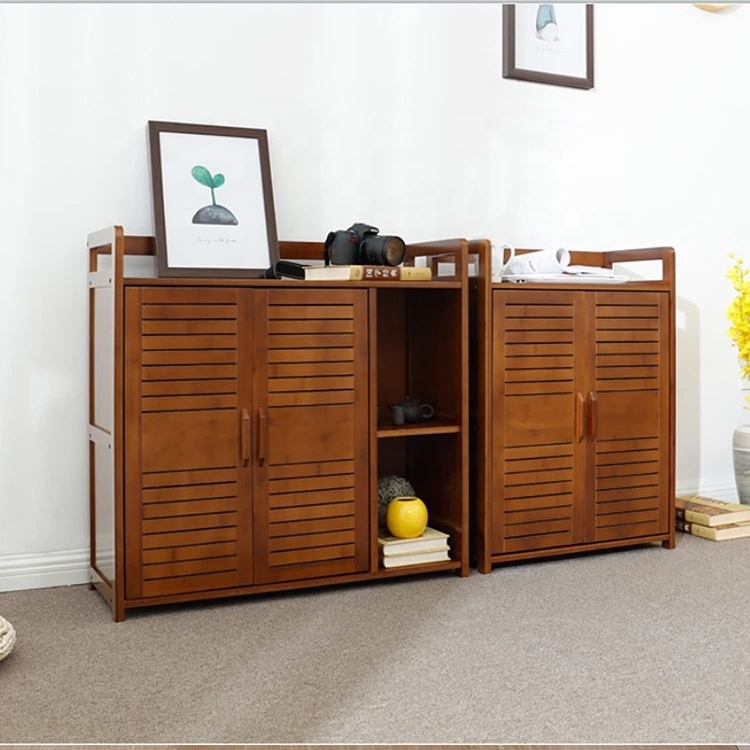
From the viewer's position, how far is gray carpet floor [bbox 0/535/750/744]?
1.89 m

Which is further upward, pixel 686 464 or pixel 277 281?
pixel 277 281

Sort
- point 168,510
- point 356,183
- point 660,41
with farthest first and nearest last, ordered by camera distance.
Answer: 1. point 660,41
2. point 356,183
3. point 168,510

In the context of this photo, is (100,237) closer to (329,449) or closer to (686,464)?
(329,449)

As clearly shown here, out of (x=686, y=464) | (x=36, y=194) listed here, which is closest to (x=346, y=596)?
(x=36, y=194)

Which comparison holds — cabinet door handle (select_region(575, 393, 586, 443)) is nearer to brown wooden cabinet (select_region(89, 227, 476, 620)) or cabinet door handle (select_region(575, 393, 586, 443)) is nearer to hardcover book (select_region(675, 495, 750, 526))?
brown wooden cabinet (select_region(89, 227, 476, 620))

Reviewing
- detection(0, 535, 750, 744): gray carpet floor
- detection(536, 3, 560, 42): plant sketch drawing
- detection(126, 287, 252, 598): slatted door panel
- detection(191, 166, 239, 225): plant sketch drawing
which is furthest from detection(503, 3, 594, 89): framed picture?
detection(0, 535, 750, 744): gray carpet floor

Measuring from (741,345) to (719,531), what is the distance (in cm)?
71

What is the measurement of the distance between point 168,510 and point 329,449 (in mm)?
471

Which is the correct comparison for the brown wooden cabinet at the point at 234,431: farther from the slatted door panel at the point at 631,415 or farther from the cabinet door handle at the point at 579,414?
the slatted door panel at the point at 631,415

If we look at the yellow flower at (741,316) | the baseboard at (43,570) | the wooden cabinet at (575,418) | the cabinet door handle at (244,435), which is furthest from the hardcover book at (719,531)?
the baseboard at (43,570)

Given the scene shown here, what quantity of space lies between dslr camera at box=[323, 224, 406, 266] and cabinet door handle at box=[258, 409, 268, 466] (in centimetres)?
54

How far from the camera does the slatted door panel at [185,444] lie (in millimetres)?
2559

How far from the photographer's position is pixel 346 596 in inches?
109

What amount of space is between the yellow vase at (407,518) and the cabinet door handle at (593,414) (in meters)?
0.61
